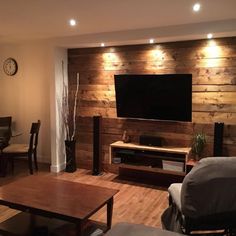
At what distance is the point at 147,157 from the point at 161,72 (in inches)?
52.8

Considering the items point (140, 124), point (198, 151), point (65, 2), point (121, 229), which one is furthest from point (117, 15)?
point (121, 229)

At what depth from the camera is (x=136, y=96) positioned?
448cm

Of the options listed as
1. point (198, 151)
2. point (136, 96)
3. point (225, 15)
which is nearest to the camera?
point (225, 15)

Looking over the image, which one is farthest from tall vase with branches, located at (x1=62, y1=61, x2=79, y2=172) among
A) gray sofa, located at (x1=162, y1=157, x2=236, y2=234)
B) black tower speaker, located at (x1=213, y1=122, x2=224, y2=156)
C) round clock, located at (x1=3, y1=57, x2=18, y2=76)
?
gray sofa, located at (x1=162, y1=157, x2=236, y2=234)

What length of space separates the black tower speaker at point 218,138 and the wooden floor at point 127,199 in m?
0.93

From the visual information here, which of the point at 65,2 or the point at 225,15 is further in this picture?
the point at 225,15

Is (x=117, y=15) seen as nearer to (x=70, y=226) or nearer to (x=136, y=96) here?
(x=136, y=96)

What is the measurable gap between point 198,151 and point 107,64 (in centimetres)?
203

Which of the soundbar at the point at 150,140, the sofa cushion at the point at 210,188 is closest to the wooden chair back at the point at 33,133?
the soundbar at the point at 150,140

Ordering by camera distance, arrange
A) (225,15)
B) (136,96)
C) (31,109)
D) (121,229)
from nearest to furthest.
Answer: (121,229)
(225,15)
(136,96)
(31,109)

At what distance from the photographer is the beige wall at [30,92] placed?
17.4 feet

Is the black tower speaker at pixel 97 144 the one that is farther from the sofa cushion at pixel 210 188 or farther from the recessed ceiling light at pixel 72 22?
the sofa cushion at pixel 210 188

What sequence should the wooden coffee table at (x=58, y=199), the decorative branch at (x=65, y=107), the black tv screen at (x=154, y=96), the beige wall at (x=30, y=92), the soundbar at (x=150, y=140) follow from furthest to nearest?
1. the beige wall at (x=30, y=92)
2. the decorative branch at (x=65, y=107)
3. the soundbar at (x=150, y=140)
4. the black tv screen at (x=154, y=96)
5. the wooden coffee table at (x=58, y=199)

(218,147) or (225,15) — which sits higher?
(225,15)
